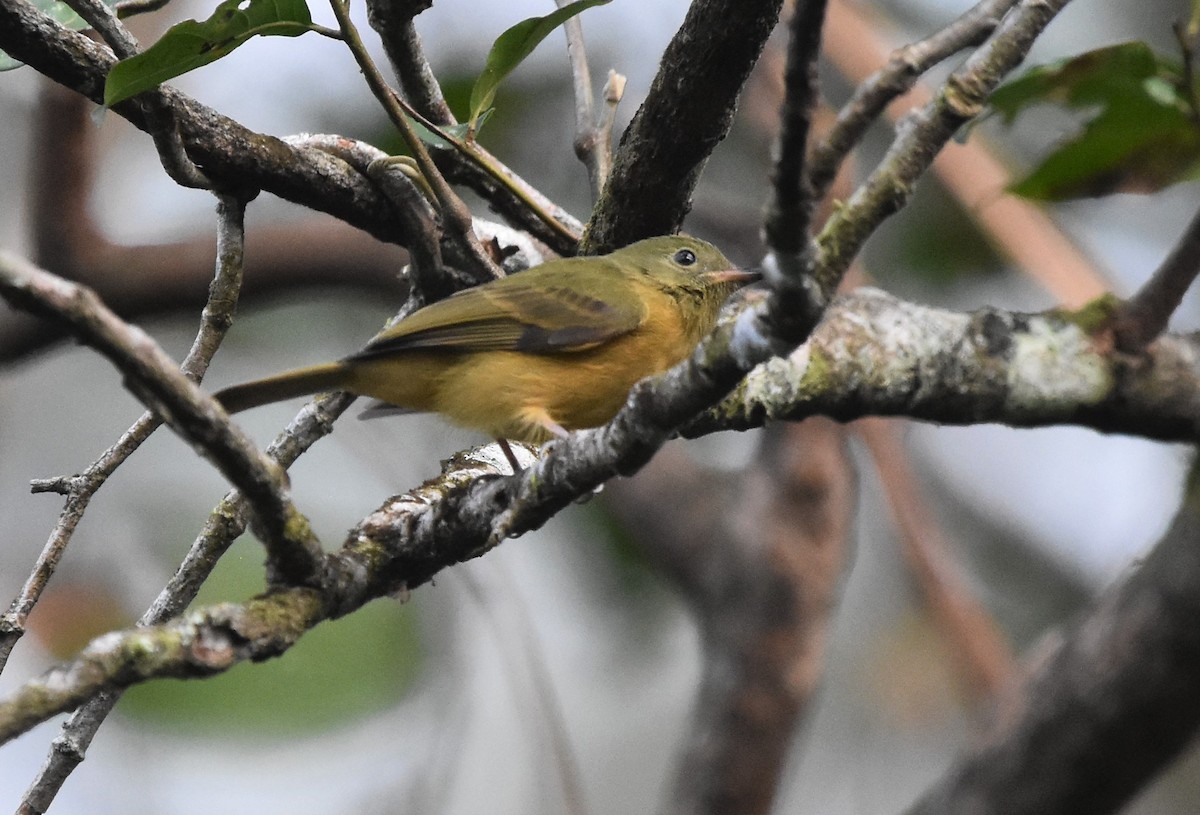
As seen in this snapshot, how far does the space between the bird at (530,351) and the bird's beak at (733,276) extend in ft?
0.88

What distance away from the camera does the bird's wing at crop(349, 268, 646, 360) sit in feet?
11.7

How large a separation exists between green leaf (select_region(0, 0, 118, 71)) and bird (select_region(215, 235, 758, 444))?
42.7 inches

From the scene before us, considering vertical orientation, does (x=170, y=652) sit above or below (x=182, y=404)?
below

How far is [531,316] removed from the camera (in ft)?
11.9

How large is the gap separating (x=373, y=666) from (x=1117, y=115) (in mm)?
4451

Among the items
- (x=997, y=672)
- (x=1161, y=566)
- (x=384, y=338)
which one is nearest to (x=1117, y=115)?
(x=1161, y=566)

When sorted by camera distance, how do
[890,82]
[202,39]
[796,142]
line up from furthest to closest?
1. [202,39]
2. [890,82]
3. [796,142]

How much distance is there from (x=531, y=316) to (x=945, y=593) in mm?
3273

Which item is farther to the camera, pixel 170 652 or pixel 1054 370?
pixel 1054 370

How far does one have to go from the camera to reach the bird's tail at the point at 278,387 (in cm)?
303

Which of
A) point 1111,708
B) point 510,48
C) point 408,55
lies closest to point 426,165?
point 510,48

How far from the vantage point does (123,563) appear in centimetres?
743

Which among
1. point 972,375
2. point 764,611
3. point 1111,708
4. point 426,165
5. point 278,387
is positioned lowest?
point 1111,708

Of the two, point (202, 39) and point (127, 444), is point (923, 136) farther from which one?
point (127, 444)
